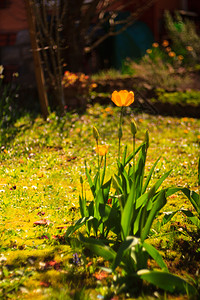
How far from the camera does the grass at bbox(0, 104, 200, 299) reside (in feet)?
7.55

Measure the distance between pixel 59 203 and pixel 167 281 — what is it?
168cm

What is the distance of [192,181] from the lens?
409 centimetres

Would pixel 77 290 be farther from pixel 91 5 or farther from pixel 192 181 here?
pixel 91 5

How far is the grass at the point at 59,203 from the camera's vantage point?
2.30 meters

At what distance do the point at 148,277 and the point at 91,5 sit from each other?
7073 millimetres

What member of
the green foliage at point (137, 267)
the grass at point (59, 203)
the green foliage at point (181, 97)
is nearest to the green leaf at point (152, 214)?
the green foliage at point (137, 267)

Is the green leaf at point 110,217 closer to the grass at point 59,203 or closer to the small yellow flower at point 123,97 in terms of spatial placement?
the grass at point 59,203

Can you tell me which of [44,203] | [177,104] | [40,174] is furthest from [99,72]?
[44,203]

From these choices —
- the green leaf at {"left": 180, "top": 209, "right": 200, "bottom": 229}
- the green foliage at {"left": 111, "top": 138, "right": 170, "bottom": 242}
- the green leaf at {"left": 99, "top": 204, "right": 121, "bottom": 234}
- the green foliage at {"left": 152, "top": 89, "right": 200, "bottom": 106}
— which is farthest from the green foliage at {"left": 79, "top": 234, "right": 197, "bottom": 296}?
the green foliage at {"left": 152, "top": 89, "right": 200, "bottom": 106}

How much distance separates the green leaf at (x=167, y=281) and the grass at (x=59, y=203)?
0.26 feet

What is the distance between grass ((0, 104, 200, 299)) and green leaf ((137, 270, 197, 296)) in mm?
79

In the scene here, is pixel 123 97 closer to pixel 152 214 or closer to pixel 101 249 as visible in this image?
pixel 152 214

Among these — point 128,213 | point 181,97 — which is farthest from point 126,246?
Result: point 181,97

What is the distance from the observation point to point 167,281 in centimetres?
200
